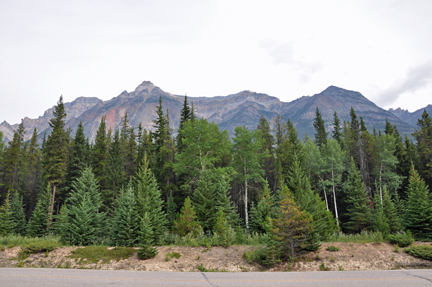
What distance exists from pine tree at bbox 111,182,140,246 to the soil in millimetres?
3959

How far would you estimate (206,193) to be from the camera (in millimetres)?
25688

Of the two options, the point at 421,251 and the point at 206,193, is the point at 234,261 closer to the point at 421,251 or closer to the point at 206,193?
the point at 206,193

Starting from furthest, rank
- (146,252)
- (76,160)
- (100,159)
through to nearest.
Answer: (100,159), (76,160), (146,252)

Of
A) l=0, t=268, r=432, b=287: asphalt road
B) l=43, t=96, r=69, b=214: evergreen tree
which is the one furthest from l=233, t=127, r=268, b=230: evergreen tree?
l=43, t=96, r=69, b=214: evergreen tree

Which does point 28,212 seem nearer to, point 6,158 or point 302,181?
point 6,158

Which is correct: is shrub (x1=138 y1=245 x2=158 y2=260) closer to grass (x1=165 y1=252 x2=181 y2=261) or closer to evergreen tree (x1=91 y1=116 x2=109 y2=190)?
grass (x1=165 y1=252 x2=181 y2=261)

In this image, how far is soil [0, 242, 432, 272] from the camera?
47.0 ft

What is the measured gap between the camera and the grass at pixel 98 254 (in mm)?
15320

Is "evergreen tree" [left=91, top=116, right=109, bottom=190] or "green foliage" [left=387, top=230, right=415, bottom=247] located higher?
"evergreen tree" [left=91, top=116, right=109, bottom=190]

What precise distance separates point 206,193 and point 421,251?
57.3 ft

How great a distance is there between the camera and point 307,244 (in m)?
15.6

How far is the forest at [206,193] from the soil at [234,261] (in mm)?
916

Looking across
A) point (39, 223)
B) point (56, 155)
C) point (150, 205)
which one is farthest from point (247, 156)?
point (56, 155)

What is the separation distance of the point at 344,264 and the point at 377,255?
2.59 metres
